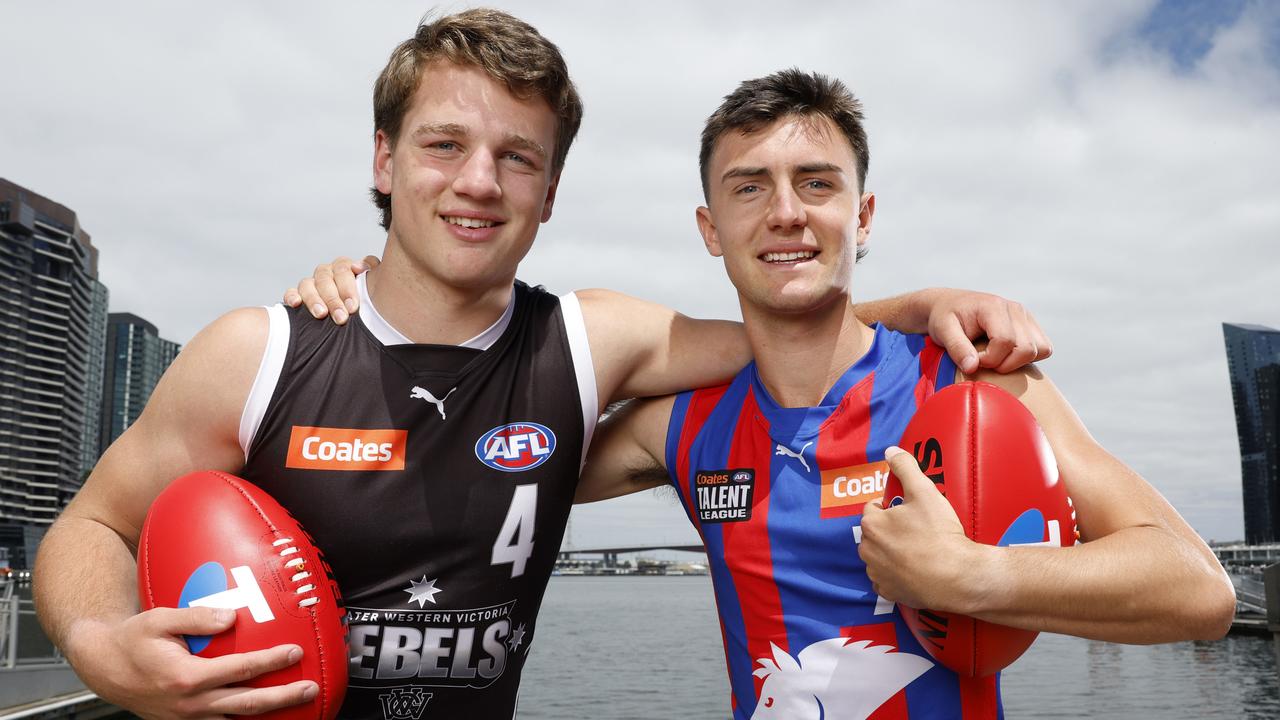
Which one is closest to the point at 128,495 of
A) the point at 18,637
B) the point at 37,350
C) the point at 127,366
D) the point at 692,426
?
the point at 692,426

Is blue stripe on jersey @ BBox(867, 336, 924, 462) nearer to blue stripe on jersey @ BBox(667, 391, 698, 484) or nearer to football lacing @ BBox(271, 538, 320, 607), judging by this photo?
blue stripe on jersey @ BBox(667, 391, 698, 484)

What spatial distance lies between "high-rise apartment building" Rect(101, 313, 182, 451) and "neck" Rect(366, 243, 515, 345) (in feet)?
651

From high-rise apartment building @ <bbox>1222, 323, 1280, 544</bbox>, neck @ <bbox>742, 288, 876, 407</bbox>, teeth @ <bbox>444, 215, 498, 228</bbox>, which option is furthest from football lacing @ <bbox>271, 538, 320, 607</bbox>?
high-rise apartment building @ <bbox>1222, 323, 1280, 544</bbox>

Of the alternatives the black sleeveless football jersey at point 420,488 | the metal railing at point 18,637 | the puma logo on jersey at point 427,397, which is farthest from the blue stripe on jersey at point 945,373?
the metal railing at point 18,637

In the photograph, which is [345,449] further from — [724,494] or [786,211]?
[786,211]

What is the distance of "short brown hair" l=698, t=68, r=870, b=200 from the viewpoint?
130 inches

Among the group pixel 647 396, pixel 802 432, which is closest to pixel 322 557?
pixel 647 396

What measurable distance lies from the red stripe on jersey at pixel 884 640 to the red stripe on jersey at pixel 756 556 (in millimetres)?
229

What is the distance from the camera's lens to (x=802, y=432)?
125 inches

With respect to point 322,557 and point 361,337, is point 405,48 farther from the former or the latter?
point 322,557

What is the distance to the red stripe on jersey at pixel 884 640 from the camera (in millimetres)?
2801

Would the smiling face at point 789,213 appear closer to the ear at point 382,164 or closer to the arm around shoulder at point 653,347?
the arm around shoulder at point 653,347

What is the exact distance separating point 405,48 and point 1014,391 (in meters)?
2.43

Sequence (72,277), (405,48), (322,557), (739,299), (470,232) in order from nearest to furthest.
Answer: (322,557), (470,232), (405,48), (739,299), (72,277)
